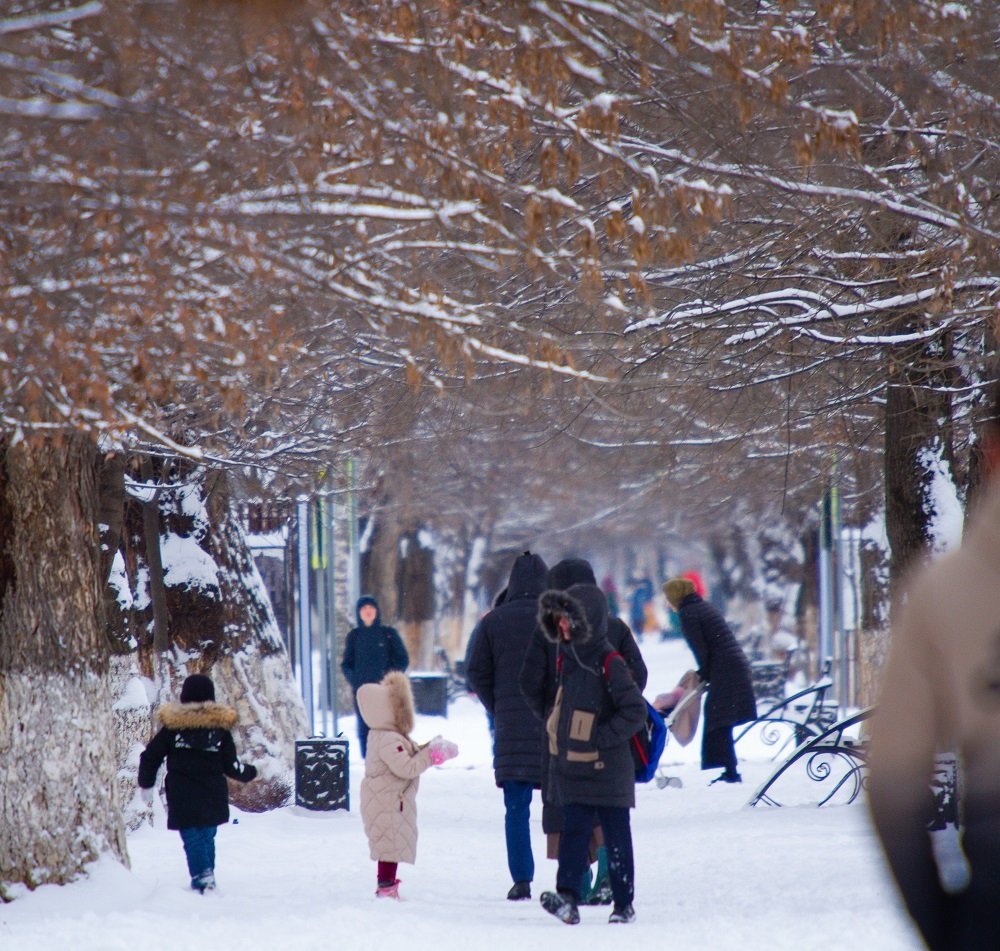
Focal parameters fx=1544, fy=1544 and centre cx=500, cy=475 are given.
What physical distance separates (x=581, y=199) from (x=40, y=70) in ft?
14.4

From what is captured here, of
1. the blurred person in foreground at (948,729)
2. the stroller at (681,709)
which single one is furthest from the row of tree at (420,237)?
the stroller at (681,709)

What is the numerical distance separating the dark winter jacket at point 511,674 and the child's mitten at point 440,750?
24 cm

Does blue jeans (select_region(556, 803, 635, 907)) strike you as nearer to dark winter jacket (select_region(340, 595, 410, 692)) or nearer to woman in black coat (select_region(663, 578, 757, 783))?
woman in black coat (select_region(663, 578, 757, 783))

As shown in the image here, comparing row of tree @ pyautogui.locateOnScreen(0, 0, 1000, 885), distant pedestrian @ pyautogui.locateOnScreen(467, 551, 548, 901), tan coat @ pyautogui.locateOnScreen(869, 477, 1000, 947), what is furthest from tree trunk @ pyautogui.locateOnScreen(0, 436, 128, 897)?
tan coat @ pyautogui.locateOnScreen(869, 477, 1000, 947)

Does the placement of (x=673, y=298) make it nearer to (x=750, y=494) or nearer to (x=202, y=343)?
(x=202, y=343)

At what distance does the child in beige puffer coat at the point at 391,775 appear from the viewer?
828 centimetres

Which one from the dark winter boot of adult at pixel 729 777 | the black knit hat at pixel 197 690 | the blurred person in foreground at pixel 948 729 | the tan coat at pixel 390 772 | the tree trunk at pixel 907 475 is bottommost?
the dark winter boot of adult at pixel 729 777

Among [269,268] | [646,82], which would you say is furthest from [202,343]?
[646,82]

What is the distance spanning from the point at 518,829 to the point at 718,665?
572 cm

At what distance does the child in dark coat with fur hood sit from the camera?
825 cm

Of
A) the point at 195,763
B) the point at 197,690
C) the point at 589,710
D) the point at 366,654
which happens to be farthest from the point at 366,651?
the point at 589,710

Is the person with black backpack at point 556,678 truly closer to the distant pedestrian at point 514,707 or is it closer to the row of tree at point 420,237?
the distant pedestrian at point 514,707

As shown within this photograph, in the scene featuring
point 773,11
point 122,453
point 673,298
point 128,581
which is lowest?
point 128,581

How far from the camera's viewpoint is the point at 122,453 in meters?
10.1
